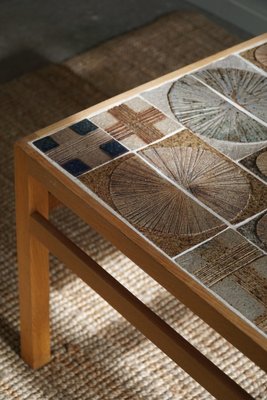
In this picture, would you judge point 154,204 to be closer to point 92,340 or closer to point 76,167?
point 76,167

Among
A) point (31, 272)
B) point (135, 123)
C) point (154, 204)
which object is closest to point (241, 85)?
point (135, 123)

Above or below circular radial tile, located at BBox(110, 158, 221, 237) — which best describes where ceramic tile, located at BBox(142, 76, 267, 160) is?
above

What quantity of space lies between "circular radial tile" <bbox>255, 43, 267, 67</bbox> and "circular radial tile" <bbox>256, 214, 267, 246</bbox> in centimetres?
38

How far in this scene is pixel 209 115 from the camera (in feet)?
4.18

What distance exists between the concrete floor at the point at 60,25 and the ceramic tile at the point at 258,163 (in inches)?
42.3

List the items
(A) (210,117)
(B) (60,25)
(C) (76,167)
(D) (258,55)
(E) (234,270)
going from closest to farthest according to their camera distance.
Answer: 1. (E) (234,270)
2. (C) (76,167)
3. (A) (210,117)
4. (D) (258,55)
5. (B) (60,25)

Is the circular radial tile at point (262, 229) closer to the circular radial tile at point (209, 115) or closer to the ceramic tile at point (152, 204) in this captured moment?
the ceramic tile at point (152, 204)

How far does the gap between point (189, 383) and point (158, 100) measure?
0.48 m

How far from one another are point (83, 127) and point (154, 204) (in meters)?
0.18

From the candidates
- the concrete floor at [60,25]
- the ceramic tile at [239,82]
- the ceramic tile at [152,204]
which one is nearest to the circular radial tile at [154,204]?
the ceramic tile at [152,204]

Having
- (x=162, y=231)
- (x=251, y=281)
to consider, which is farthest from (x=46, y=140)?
(x=251, y=281)

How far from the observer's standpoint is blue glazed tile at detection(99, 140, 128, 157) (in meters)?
1.19

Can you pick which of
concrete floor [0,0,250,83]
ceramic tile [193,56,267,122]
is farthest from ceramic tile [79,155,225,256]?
concrete floor [0,0,250,83]

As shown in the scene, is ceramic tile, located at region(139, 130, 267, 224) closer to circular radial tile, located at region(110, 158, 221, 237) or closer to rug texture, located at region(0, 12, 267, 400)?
circular radial tile, located at region(110, 158, 221, 237)
